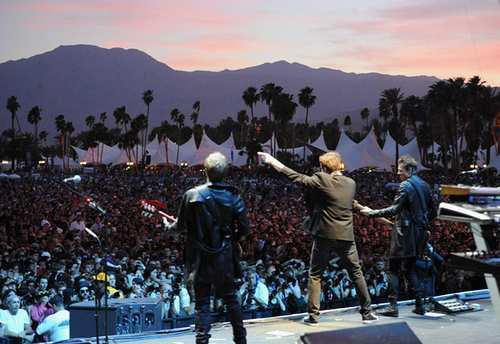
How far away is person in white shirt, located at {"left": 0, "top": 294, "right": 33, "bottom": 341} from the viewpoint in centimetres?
729

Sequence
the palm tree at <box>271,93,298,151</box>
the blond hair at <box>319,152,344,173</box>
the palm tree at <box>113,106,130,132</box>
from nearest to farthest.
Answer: the blond hair at <box>319,152,344,173</box>
the palm tree at <box>271,93,298,151</box>
the palm tree at <box>113,106,130,132</box>

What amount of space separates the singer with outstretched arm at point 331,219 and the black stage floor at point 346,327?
27 cm

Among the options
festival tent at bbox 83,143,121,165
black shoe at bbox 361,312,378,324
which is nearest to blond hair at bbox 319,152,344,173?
black shoe at bbox 361,312,378,324

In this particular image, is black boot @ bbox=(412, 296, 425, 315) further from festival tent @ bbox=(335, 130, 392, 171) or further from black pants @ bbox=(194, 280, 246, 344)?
festival tent @ bbox=(335, 130, 392, 171)

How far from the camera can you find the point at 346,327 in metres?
5.02

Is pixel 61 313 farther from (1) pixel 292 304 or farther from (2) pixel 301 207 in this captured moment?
(2) pixel 301 207

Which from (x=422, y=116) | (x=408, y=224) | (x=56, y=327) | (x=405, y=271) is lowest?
(x=56, y=327)

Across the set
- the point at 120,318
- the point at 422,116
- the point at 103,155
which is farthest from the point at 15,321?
the point at 422,116

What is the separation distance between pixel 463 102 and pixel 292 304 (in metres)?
50.1

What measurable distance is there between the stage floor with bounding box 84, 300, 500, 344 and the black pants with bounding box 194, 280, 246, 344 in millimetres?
717

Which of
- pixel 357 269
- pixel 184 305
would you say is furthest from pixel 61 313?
pixel 357 269

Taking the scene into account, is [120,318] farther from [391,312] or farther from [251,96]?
[251,96]

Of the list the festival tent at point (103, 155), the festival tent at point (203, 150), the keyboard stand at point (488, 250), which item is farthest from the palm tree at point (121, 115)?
the keyboard stand at point (488, 250)

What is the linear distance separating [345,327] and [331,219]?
79 centimetres
